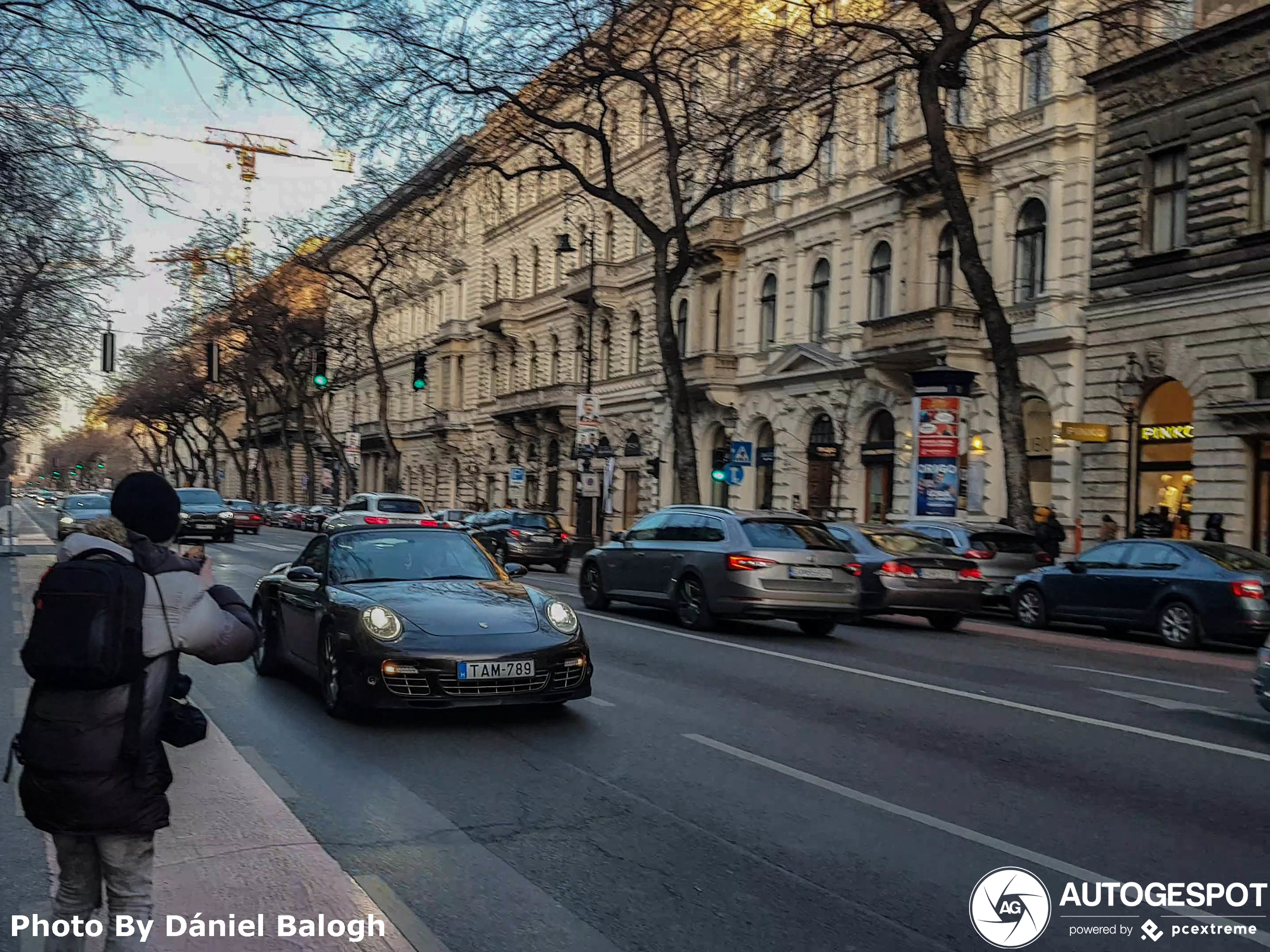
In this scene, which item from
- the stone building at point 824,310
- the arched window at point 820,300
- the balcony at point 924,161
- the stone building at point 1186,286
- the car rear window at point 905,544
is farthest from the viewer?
the arched window at point 820,300

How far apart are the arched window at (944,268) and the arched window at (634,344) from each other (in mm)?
18450

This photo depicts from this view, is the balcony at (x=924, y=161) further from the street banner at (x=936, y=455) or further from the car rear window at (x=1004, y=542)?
the car rear window at (x=1004, y=542)

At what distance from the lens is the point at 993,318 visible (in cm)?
2439

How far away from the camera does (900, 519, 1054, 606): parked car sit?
71.2 feet

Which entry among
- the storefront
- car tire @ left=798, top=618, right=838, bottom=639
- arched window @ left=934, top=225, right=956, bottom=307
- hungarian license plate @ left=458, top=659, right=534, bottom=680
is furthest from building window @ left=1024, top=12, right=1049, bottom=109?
hungarian license plate @ left=458, top=659, right=534, bottom=680

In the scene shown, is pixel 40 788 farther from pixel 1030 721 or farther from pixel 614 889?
pixel 1030 721

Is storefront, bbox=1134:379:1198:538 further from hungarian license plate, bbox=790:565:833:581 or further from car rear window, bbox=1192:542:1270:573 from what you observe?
hungarian license plate, bbox=790:565:833:581

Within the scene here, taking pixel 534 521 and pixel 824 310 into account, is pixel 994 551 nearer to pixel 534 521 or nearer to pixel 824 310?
pixel 534 521

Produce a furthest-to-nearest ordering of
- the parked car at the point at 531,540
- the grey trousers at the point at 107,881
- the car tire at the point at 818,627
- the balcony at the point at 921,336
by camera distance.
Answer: the parked car at the point at 531,540
the balcony at the point at 921,336
the car tire at the point at 818,627
the grey trousers at the point at 107,881

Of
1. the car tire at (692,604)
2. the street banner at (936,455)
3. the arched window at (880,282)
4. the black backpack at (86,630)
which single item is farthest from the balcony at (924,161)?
the black backpack at (86,630)

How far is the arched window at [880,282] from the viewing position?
117 feet

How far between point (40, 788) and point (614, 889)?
98.7 inches

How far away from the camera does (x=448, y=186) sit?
3081cm

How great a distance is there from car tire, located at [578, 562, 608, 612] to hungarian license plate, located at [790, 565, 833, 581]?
3559 millimetres
